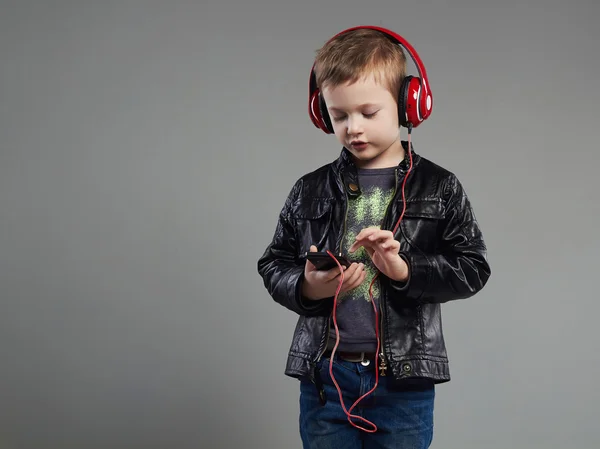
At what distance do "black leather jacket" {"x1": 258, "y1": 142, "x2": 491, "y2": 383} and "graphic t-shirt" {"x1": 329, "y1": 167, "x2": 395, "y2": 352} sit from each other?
0.02m

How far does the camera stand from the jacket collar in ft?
5.90

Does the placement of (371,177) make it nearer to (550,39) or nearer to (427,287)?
(427,287)

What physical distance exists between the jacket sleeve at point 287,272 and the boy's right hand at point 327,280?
0.08 feet

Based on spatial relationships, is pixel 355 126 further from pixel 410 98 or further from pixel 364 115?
pixel 410 98

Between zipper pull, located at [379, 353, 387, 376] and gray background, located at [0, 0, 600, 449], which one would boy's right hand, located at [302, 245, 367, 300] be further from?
gray background, located at [0, 0, 600, 449]

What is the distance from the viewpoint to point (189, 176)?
3.01m

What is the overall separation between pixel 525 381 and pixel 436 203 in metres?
1.61

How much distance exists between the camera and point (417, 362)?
66.7 inches

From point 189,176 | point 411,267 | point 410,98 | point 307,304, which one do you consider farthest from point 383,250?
point 189,176

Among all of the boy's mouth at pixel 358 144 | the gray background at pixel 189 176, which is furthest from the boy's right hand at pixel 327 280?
the gray background at pixel 189 176

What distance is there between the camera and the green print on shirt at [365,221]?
1747 mm

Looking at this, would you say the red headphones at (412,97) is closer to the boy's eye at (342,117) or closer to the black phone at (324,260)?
the boy's eye at (342,117)

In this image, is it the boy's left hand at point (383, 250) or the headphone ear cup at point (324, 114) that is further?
the headphone ear cup at point (324, 114)

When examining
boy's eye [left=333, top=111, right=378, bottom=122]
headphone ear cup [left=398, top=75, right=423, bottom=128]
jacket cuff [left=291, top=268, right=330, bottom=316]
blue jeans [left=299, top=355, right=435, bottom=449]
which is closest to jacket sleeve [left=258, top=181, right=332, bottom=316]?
jacket cuff [left=291, top=268, right=330, bottom=316]
